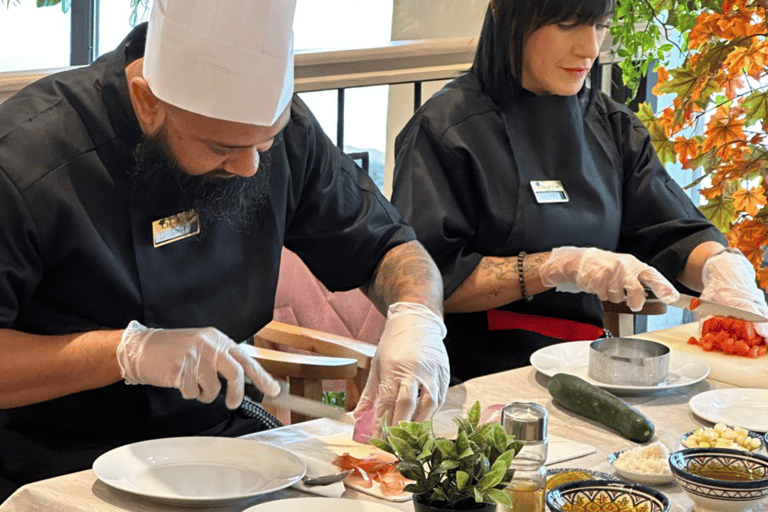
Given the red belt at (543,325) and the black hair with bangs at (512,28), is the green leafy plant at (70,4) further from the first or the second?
the red belt at (543,325)

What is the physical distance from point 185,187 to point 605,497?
892 millimetres

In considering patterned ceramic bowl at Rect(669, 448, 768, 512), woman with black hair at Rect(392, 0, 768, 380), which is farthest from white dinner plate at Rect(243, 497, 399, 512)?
woman with black hair at Rect(392, 0, 768, 380)

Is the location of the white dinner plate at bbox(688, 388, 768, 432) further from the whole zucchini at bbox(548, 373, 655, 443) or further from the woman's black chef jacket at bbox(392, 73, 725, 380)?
the woman's black chef jacket at bbox(392, 73, 725, 380)

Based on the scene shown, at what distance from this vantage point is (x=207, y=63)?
1.72 metres

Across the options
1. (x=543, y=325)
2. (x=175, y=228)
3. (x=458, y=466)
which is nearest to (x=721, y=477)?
(x=458, y=466)

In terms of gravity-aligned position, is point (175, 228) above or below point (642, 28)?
below

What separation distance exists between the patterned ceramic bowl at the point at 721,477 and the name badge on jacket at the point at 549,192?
43.5 inches

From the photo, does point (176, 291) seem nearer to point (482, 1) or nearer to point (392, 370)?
point (392, 370)

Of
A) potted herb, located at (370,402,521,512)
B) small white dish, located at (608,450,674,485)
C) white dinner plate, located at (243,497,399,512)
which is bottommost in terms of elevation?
white dinner plate, located at (243,497,399,512)

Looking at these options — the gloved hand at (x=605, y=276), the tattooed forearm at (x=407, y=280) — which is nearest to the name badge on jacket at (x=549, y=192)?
the gloved hand at (x=605, y=276)

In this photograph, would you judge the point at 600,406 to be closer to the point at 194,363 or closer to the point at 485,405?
the point at 485,405

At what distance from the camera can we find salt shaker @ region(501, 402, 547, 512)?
1.32 m

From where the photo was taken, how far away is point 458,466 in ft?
3.94

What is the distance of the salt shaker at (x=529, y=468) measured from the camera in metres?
1.32
